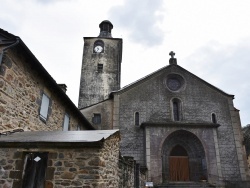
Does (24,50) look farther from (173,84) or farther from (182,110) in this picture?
(173,84)

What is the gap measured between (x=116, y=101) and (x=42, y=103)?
805 cm

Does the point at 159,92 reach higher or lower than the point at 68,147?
higher

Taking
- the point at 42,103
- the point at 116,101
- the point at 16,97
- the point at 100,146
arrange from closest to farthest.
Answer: the point at 100,146 → the point at 16,97 → the point at 42,103 → the point at 116,101

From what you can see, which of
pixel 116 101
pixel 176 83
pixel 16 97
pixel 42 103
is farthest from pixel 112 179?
pixel 176 83

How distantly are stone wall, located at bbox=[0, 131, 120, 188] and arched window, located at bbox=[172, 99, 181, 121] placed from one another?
470 inches

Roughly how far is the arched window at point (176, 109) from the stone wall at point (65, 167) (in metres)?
11.9

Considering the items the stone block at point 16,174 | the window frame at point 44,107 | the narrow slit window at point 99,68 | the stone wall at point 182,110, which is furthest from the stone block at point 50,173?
the narrow slit window at point 99,68

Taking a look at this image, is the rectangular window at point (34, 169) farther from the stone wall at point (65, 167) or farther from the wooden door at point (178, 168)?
the wooden door at point (178, 168)

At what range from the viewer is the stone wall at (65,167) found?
5.20m

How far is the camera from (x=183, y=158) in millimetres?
16203

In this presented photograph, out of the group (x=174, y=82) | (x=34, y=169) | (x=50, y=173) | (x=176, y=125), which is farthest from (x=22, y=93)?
(x=174, y=82)

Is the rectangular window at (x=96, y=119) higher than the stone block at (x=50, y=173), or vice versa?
the rectangular window at (x=96, y=119)

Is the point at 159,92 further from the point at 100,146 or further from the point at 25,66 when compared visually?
the point at 100,146

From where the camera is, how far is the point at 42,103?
9.15 meters
